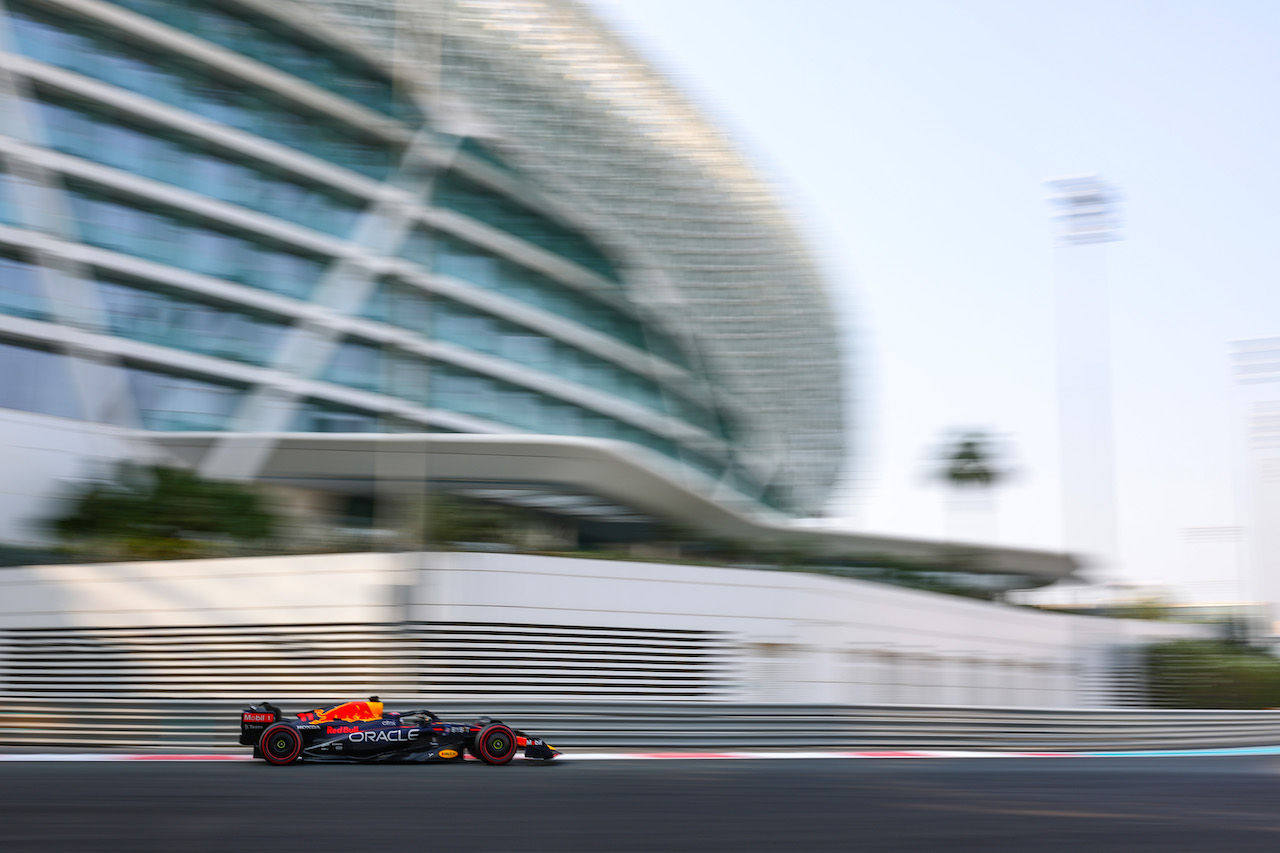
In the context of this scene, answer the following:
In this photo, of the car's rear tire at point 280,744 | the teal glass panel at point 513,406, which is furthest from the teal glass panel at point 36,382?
the car's rear tire at point 280,744

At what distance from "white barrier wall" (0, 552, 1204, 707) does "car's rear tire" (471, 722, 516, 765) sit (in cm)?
604

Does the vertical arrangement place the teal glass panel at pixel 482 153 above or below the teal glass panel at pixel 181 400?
above

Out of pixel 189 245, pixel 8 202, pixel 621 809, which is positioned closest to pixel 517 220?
pixel 189 245

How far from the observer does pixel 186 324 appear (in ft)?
100

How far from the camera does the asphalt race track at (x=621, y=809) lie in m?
5.65

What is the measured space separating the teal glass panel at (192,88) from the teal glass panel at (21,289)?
5051 millimetres

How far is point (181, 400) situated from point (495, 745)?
21.3 metres

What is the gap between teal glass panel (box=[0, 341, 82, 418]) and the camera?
27828 millimetres

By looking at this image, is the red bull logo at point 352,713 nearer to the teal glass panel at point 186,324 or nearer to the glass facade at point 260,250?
the glass facade at point 260,250

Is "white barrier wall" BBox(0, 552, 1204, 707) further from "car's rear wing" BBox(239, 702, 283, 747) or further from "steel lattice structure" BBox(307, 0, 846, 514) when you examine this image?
Result: "steel lattice structure" BBox(307, 0, 846, 514)

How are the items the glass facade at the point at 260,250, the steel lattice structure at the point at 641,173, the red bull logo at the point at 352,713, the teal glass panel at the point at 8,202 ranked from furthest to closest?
the steel lattice structure at the point at 641,173, the glass facade at the point at 260,250, the teal glass panel at the point at 8,202, the red bull logo at the point at 352,713

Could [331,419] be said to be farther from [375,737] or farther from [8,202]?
[375,737]

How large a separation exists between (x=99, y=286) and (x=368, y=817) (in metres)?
26.4

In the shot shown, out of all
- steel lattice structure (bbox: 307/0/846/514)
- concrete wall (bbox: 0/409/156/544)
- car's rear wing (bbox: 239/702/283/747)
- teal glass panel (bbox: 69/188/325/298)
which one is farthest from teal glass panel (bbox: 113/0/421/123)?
car's rear wing (bbox: 239/702/283/747)
